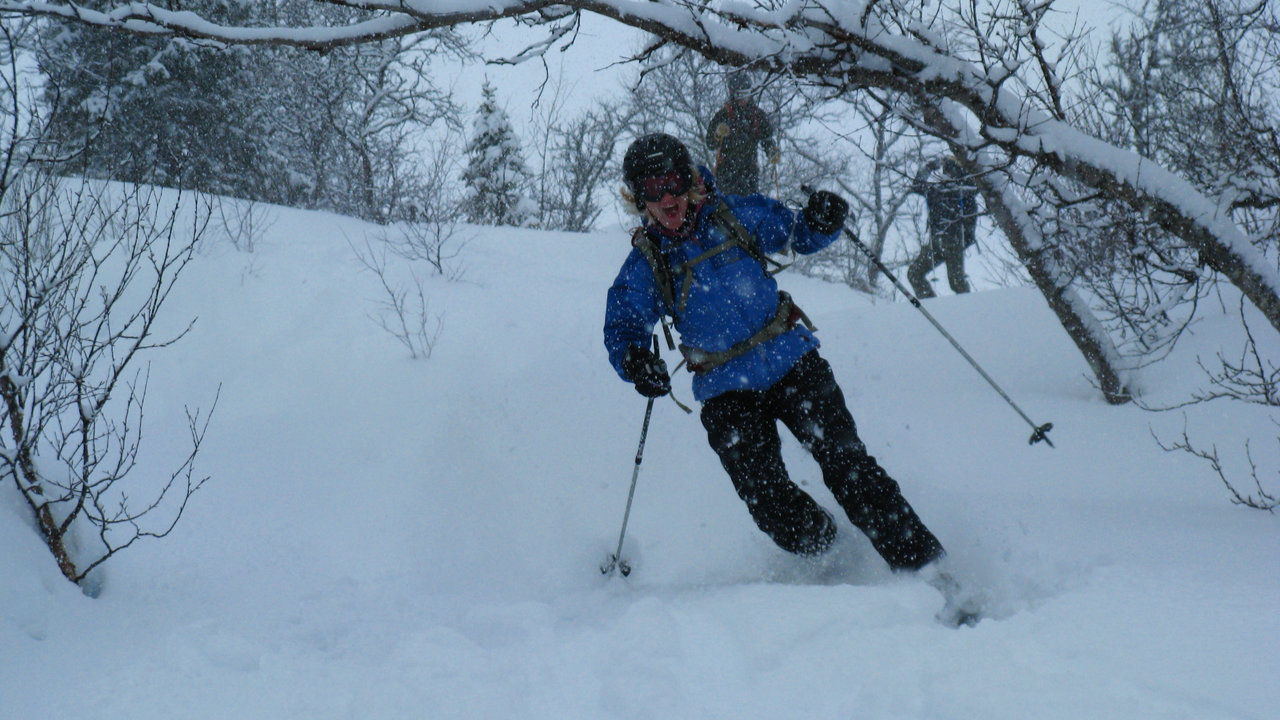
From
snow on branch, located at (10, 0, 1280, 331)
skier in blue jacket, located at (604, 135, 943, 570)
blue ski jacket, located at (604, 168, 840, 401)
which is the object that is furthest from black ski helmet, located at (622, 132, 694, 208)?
snow on branch, located at (10, 0, 1280, 331)

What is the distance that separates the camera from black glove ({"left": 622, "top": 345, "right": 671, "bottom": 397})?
126 inches

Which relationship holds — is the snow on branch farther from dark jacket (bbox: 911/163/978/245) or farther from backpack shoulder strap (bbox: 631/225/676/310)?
backpack shoulder strap (bbox: 631/225/676/310)

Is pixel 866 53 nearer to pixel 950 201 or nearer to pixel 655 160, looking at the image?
pixel 655 160

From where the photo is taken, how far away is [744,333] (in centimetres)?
312

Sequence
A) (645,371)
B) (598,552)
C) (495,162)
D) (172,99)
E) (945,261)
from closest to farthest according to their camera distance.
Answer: (645,371) < (598,552) < (945,261) < (172,99) < (495,162)

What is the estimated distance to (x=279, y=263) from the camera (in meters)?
7.07

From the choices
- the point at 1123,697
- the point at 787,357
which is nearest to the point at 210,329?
the point at 787,357

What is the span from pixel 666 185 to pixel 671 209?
0.11m

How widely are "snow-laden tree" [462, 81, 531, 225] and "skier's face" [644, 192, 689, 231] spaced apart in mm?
18853

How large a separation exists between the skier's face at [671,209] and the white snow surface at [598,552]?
163cm

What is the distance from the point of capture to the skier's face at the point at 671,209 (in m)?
3.14

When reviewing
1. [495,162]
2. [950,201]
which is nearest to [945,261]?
[950,201]

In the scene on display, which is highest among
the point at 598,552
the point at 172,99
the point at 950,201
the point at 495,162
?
the point at 495,162

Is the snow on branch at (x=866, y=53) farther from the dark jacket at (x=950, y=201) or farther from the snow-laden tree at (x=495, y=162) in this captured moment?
the snow-laden tree at (x=495, y=162)
